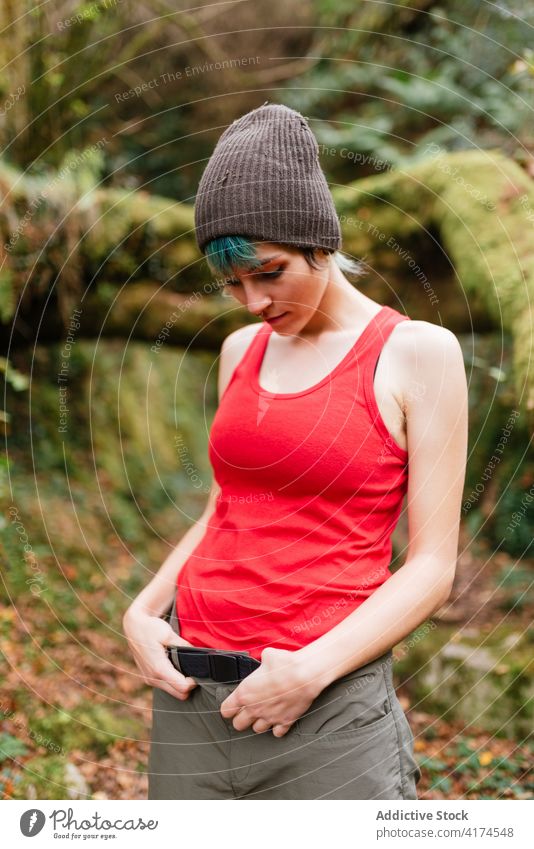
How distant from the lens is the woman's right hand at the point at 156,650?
1688 mm

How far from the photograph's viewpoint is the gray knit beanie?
163cm

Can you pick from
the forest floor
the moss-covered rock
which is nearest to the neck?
the forest floor

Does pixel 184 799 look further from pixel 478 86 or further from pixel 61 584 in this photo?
pixel 478 86

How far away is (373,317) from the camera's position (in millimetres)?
1680

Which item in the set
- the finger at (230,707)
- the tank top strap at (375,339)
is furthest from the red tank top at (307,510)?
the finger at (230,707)

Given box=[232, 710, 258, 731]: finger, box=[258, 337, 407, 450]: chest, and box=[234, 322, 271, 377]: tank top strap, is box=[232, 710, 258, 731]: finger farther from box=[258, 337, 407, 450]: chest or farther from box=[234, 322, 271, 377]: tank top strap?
box=[234, 322, 271, 377]: tank top strap

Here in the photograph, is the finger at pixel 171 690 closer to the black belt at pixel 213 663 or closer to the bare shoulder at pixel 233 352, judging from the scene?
the black belt at pixel 213 663

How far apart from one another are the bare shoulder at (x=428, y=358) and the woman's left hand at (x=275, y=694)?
610 mm

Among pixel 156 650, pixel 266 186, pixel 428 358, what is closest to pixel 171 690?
pixel 156 650

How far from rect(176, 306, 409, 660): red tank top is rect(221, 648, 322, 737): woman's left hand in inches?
2.7

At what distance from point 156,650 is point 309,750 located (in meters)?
0.45
